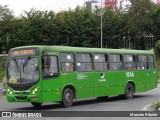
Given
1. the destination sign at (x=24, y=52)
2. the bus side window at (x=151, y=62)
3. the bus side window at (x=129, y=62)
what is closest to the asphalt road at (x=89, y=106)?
the bus side window at (x=129, y=62)

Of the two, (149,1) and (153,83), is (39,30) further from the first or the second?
(153,83)

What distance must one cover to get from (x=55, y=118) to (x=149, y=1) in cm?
4571

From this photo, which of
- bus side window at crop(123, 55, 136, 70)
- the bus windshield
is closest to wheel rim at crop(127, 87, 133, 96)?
bus side window at crop(123, 55, 136, 70)

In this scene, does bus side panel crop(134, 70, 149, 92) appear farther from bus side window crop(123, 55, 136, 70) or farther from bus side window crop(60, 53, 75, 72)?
bus side window crop(60, 53, 75, 72)

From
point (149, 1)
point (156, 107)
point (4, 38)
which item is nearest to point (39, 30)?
point (4, 38)

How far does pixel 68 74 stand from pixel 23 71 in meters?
2.20

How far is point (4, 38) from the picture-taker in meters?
59.7

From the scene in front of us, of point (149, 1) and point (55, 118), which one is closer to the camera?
point (55, 118)

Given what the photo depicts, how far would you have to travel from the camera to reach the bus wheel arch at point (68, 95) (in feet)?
65.4

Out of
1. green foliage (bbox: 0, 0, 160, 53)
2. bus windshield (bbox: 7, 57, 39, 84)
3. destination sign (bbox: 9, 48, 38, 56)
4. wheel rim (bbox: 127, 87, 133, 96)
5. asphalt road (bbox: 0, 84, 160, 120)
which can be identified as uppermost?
green foliage (bbox: 0, 0, 160, 53)

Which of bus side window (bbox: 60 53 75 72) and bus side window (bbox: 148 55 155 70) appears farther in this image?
bus side window (bbox: 148 55 155 70)

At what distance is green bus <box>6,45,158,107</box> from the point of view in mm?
18938

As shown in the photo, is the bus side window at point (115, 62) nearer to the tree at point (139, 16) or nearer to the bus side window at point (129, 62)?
the bus side window at point (129, 62)

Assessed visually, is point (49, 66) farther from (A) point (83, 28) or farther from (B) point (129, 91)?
(A) point (83, 28)
